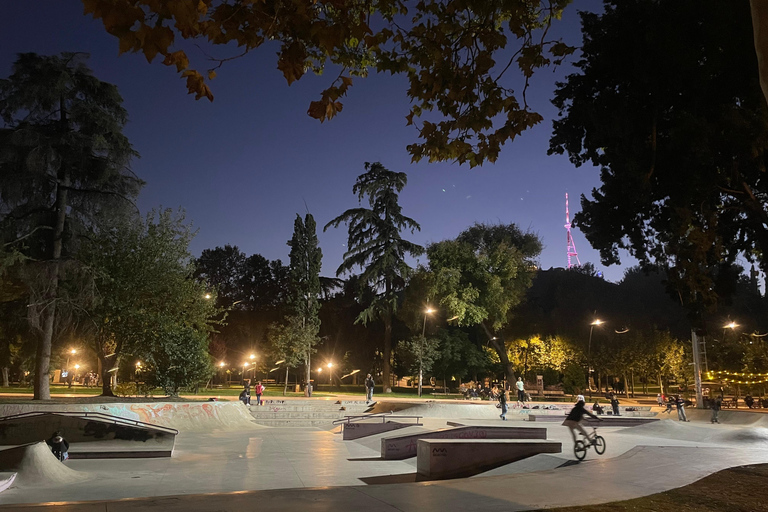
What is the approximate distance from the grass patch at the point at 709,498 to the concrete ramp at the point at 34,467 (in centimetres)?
1006

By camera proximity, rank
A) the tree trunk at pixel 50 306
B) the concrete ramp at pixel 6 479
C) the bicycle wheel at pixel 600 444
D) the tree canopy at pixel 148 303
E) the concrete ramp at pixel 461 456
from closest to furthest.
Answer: the concrete ramp at pixel 6 479
the concrete ramp at pixel 461 456
the bicycle wheel at pixel 600 444
the tree trunk at pixel 50 306
the tree canopy at pixel 148 303

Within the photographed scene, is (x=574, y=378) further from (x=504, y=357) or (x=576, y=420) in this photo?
(x=576, y=420)

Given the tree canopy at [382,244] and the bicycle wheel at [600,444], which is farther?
the tree canopy at [382,244]

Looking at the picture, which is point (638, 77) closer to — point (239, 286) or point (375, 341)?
point (375, 341)

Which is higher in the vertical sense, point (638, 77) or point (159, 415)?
point (638, 77)

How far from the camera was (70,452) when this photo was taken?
15.5 meters

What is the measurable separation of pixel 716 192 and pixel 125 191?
25095 millimetres

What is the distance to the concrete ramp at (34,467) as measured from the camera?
35.9 feet

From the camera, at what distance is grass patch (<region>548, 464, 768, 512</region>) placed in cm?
682

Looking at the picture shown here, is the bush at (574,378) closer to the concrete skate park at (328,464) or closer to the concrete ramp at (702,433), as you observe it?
the concrete skate park at (328,464)

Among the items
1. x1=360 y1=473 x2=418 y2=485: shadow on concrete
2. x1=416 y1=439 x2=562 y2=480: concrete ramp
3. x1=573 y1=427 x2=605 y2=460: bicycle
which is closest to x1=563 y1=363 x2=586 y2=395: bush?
x1=573 y1=427 x2=605 y2=460: bicycle

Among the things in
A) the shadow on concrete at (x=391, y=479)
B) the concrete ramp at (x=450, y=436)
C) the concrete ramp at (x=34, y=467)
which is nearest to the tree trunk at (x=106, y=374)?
the concrete ramp at (x=34, y=467)

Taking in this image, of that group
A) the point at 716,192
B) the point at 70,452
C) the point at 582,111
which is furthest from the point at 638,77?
the point at 70,452

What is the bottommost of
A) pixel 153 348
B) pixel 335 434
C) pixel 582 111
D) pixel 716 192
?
pixel 335 434
